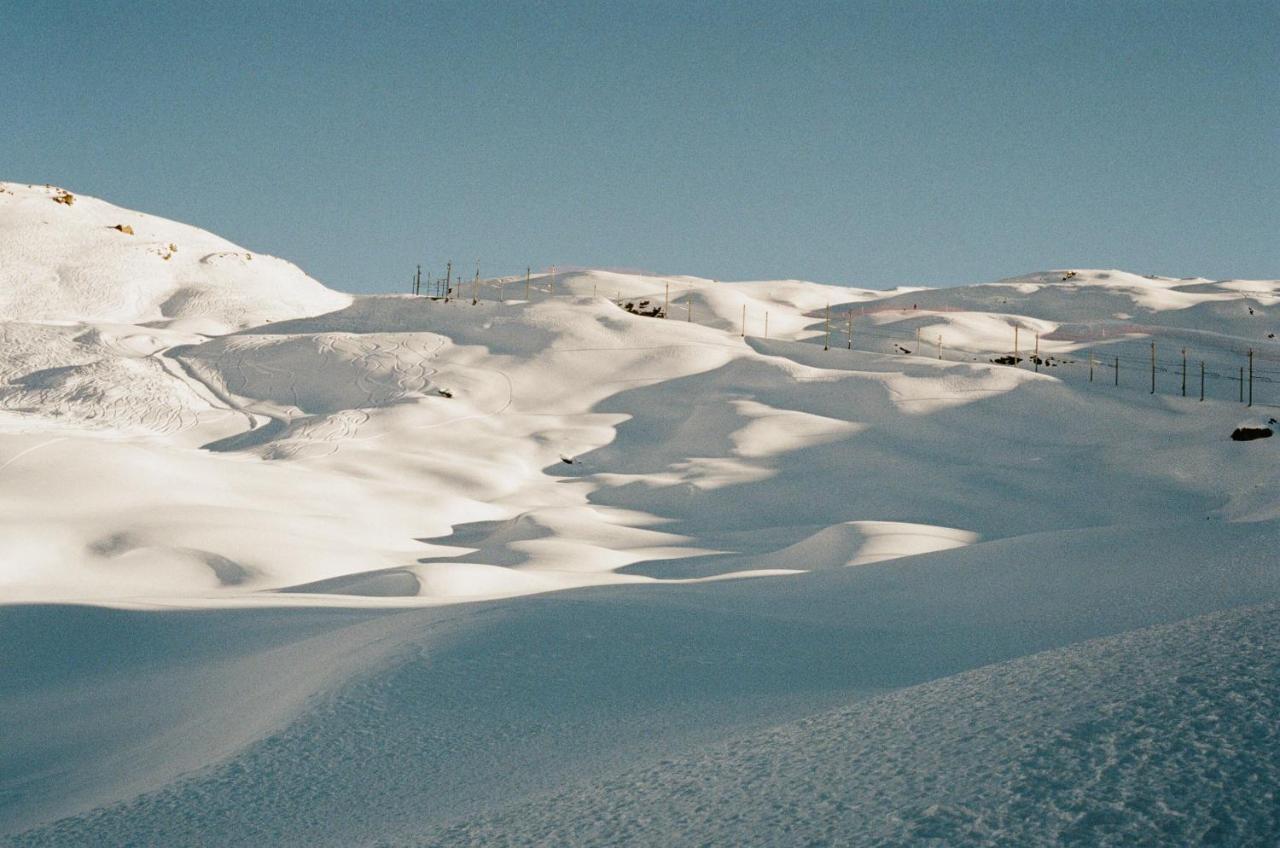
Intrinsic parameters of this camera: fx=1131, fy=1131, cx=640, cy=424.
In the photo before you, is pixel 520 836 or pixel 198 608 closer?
pixel 520 836

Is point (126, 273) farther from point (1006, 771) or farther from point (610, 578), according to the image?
point (1006, 771)

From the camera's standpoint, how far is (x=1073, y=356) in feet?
96.8

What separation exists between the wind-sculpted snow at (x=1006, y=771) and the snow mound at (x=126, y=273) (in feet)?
90.4

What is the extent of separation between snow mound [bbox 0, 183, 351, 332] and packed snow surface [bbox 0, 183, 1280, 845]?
0.83ft

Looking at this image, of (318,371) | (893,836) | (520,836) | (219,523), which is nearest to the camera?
(893,836)

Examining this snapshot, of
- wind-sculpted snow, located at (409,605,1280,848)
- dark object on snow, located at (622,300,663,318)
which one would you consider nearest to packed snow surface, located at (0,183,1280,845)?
wind-sculpted snow, located at (409,605,1280,848)

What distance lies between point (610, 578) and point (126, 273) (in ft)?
86.7

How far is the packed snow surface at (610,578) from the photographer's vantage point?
3.03m

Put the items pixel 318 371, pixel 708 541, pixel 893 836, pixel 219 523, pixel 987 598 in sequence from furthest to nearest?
pixel 318 371, pixel 708 541, pixel 219 523, pixel 987 598, pixel 893 836

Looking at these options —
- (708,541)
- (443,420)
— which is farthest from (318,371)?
(708,541)

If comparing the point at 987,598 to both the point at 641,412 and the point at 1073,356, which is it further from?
the point at 1073,356

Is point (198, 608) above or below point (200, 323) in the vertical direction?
below

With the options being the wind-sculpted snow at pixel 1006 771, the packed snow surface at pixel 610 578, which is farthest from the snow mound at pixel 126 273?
the wind-sculpted snow at pixel 1006 771

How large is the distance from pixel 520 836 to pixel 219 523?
9912 mm
